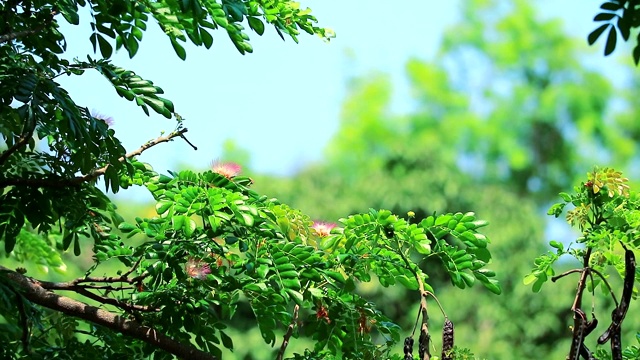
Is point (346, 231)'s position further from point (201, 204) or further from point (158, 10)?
point (158, 10)

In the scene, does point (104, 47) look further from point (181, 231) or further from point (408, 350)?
point (408, 350)

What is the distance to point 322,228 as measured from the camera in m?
2.18

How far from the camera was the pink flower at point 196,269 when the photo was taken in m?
1.94

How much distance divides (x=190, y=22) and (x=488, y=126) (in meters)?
15.3

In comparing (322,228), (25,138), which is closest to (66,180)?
(25,138)

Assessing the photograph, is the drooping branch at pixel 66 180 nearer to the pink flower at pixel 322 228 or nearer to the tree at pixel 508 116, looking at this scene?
the pink flower at pixel 322 228

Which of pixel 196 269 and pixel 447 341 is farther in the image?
pixel 196 269

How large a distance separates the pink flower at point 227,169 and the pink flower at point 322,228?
235 millimetres

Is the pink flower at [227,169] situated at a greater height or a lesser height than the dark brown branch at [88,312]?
greater

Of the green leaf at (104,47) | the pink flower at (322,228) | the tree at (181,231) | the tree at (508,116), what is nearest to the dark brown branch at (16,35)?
the tree at (181,231)

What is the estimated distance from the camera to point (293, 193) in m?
10.6

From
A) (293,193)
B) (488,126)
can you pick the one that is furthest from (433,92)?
(293,193)

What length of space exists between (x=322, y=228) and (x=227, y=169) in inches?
11.0

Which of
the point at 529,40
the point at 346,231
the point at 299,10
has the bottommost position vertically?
the point at 346,231
